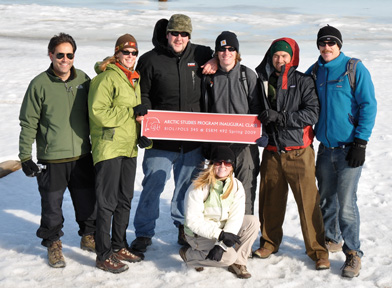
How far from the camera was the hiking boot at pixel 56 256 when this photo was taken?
14.5 feet

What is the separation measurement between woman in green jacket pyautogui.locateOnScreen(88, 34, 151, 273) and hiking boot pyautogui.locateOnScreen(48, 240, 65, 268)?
1.07ft

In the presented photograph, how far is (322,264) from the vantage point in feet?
14.4

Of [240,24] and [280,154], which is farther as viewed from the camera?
[240,24]

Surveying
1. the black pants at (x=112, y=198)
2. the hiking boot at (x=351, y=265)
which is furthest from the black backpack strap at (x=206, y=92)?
the hiking boot at (x=351, y=265)

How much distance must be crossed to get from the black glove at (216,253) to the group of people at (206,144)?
0.04ft

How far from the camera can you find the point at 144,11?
31.3 meters

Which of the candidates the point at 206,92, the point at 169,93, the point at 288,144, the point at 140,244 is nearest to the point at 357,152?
the point at 288,144

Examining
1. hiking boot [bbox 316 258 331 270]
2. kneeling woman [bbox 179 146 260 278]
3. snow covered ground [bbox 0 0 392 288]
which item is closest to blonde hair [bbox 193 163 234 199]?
kneeling woman [bbox 179 146 260 278]

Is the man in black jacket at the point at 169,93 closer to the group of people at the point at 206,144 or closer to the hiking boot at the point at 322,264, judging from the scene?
the group of people at the point at 206,144

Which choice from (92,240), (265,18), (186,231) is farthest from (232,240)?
(265,18)

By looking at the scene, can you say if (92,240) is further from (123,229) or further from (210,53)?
(210,53)

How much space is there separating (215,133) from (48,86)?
1453 millimetres

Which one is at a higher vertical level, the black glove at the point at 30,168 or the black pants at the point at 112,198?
the black glove at the point at 30,168

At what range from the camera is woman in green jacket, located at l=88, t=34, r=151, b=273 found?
412 cm
